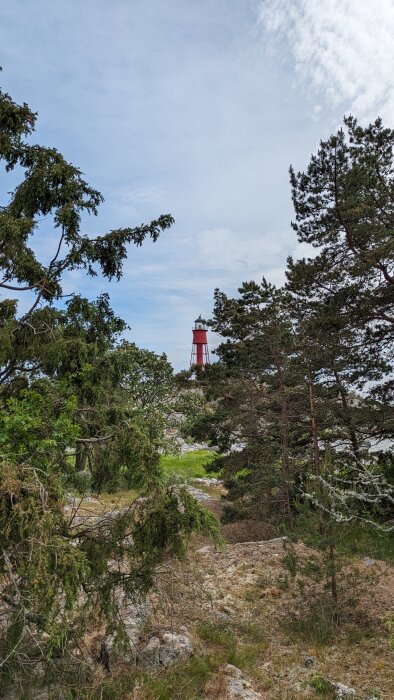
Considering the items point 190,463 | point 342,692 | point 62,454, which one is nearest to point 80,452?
point 62,454

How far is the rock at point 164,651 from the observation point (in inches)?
277

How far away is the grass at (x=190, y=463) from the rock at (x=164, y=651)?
58.5ft

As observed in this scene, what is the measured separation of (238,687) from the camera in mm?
6609

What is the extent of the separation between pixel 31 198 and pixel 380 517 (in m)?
14.0

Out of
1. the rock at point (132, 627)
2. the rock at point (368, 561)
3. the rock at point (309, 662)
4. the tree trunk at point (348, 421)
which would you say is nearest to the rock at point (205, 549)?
the rock at point (368, 561)

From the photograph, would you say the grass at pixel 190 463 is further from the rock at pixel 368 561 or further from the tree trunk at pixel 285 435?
the rock at pixel 368 561

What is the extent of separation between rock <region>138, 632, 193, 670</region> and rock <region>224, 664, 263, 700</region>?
0.73m

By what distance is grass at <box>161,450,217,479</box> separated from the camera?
26.9m

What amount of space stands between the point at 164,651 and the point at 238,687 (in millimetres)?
1282

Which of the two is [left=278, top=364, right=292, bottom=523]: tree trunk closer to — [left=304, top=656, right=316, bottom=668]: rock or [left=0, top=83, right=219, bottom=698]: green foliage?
[left=304, top=656, right=316, bottom=668]: rock

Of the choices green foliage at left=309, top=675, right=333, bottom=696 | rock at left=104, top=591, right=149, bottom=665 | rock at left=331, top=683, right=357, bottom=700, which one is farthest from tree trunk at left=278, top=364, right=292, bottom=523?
rock at left=331, top=683, right=357, bottom=700

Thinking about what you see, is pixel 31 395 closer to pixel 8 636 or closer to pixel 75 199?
pixel 8 636

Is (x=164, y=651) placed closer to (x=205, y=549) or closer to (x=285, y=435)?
(x=205, y=549)

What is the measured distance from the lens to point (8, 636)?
214 inches
